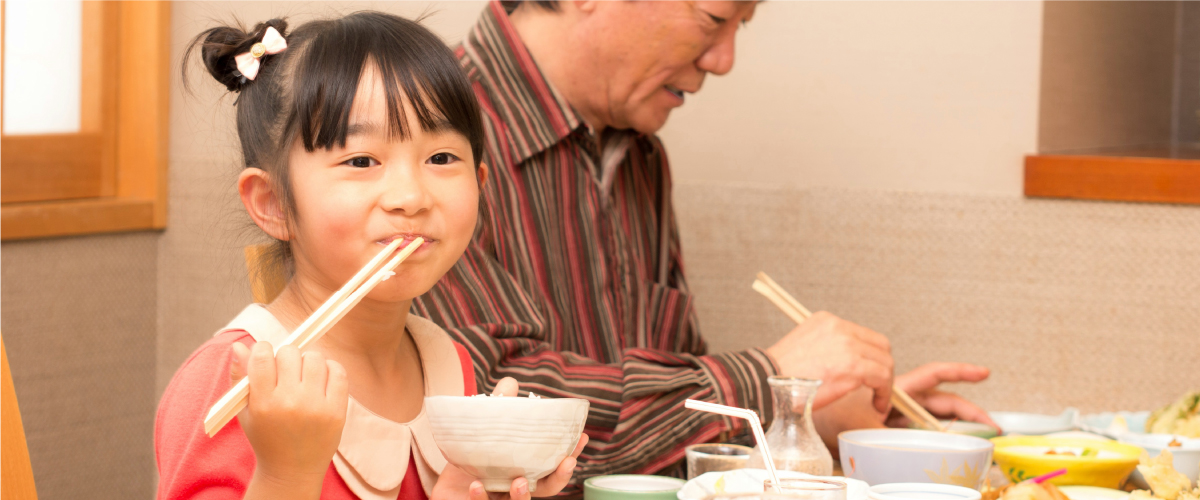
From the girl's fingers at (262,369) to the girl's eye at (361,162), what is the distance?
22 centimetres

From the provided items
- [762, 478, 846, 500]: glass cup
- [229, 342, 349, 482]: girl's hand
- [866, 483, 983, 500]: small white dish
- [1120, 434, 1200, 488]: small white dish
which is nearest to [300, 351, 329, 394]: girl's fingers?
[229, 342, 349, 482]: girl's hand

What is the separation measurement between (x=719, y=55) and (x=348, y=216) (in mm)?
875

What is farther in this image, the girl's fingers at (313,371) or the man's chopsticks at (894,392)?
the man's chopsticks at (894,392)

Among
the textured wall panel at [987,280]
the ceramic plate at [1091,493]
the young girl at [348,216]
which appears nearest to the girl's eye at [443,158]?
the young girl at [348,216]

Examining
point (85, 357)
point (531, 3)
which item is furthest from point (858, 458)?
point (85, 357)

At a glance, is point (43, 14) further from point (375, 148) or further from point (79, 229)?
point (375, 148)

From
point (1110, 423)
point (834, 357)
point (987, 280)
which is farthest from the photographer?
point (987, 280)

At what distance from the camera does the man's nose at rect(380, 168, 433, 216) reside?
80 centimetres

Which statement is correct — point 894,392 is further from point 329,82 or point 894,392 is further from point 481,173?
point 329,82

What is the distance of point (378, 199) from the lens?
0.80 m

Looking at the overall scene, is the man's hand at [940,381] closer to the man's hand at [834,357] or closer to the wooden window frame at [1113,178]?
the man's hand at [834,357]

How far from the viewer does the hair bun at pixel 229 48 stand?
90 centimetres

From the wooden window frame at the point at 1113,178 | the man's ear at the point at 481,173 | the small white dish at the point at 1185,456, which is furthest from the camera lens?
the wooden window frame at the point at 1113,178

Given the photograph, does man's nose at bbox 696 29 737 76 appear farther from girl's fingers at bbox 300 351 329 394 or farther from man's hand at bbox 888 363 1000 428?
girl's fingers at bbox 300 351 329 394
